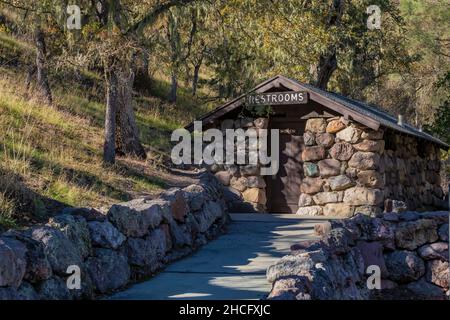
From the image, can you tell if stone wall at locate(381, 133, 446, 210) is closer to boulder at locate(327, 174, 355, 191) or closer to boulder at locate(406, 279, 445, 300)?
boulder at locate(327, 174, 355, 191)

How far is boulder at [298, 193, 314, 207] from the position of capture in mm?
16406

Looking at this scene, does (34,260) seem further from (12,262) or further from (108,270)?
(108,270)

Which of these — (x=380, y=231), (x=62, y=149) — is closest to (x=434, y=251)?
(x=380, y=231)

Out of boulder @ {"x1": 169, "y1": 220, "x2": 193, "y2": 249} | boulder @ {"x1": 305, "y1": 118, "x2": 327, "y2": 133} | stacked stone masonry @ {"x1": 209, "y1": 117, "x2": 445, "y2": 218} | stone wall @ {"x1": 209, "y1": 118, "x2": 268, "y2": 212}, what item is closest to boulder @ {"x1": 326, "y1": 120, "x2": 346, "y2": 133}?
stacked stone masonry @ {"x1": 209, "y1": 117, "x2": 445, "y2": 218}

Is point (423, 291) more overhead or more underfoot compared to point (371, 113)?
more underfoot

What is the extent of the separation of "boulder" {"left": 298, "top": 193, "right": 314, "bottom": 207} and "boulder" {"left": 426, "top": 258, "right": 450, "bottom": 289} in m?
5.59

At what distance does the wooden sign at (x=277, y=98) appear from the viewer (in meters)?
15.8

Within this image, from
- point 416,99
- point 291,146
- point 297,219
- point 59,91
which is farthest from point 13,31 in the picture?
point 416,99

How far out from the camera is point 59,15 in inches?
586

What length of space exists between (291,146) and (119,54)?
17.7ft

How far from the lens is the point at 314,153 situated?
1630 cm

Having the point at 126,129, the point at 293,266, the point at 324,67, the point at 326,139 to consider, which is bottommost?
the point at 293,266

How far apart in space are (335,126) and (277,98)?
5.34ft

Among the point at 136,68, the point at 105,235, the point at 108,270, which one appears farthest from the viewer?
the point at 136,68
